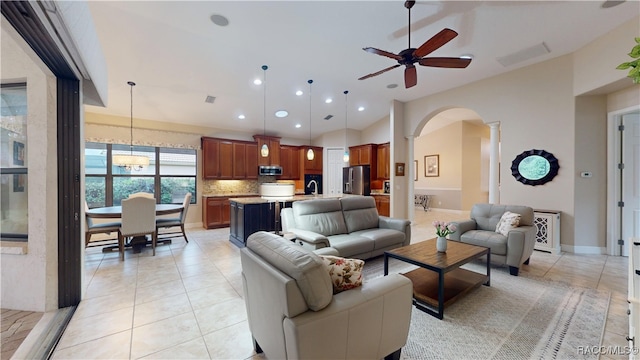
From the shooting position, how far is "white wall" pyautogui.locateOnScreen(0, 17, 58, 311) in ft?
7.53

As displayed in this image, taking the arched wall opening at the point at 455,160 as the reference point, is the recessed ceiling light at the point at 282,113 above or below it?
above

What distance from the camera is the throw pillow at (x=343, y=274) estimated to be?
149 centimetres

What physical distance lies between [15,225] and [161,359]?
2242mm

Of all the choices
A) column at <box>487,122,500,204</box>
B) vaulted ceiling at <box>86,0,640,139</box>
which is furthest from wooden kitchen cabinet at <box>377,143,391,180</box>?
column at <box>487,122,500,204</box>

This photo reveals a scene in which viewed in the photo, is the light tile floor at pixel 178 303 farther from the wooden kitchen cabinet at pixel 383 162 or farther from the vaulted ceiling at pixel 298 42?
the wooden kitchen cabinet at pixel 383 162

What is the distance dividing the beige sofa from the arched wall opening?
7532 millimetres

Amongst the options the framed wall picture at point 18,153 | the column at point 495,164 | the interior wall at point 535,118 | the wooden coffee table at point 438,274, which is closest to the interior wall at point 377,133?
the interior wall at point 535,118

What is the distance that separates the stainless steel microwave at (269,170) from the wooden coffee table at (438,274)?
5270 millimetres

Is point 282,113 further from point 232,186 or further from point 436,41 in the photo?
point 436,41

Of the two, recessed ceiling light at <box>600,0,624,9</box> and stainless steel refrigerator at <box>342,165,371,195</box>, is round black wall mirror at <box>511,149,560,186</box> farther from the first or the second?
stainless steel refrigerator at <box>342,165,371,195</box>

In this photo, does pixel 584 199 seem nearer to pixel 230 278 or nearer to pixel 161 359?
pixel 230 278

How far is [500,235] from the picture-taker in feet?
11.0

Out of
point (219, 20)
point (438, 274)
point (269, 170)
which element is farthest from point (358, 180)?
point (219, 20)

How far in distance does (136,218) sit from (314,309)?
3953mm
